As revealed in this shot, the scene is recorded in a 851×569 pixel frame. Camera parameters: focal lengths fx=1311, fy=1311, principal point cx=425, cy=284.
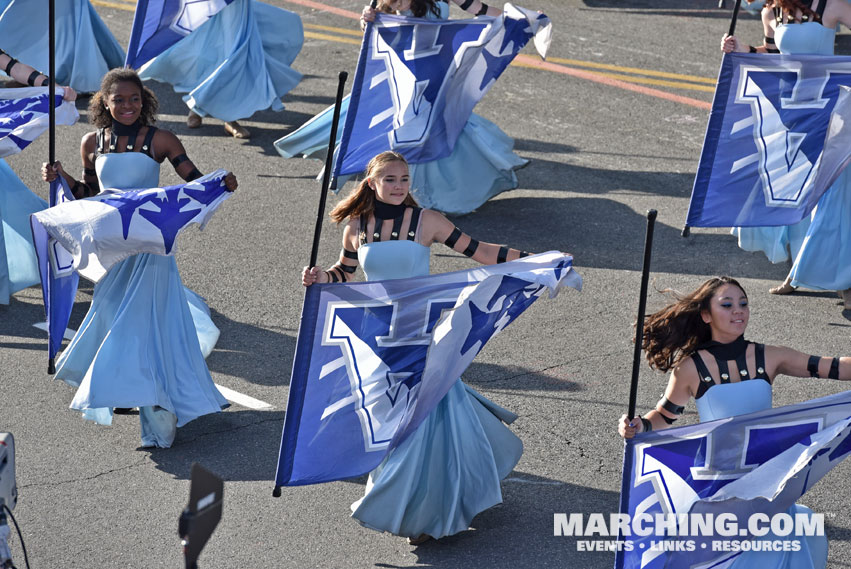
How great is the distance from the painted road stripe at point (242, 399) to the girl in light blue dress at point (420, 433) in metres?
1.48

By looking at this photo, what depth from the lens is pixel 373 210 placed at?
6734 mm

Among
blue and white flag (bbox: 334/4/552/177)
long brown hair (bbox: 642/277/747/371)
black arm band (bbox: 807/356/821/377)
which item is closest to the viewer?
black arm band (bbox: 807/356/821/377)

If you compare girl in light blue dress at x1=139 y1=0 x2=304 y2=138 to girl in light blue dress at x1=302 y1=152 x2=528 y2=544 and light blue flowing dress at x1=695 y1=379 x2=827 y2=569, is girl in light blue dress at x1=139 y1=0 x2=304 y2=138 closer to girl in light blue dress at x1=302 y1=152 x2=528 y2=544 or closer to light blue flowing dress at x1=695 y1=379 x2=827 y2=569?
girl in light blue dress at x1=302 y1=152 x2=528 y2=544

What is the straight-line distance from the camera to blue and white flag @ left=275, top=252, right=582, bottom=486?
20.7 feet

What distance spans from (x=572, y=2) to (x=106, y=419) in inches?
408

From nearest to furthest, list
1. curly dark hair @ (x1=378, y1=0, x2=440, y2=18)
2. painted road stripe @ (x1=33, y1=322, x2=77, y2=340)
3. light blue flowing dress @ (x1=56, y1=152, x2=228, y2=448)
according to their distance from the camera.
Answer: light blue flowing dress @ (x1=56, y1=152, x2=228, y2=448) < painted road stripe @ (x1=33, y1=322, x2=77, y2=340) < curly dark hair @ (x1=378, y1=0, x2=440, y2=18)

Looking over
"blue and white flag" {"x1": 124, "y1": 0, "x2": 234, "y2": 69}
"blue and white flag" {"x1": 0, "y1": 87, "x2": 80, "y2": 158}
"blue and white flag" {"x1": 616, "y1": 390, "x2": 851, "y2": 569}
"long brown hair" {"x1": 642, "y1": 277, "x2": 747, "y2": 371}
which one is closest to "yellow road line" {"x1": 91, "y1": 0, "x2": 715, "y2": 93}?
"blue and white flag" {"x1": 124, "y1": 0, "x2": 234, "y2": 69}

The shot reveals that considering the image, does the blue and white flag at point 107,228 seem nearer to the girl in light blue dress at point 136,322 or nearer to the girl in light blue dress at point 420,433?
the girl in light blue dress at point 136,322

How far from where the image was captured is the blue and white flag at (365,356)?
6312mm

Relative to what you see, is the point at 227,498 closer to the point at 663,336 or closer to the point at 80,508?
the point at 80,508

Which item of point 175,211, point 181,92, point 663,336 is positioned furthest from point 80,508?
point 181,92

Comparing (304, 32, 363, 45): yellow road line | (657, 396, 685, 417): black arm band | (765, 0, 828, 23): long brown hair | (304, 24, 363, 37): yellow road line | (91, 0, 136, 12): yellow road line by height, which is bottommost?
(91, 0, 136, 12): yellow road line

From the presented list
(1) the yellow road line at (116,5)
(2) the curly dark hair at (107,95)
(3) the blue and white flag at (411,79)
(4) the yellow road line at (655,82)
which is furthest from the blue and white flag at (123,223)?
(1) the yellow road line at (116,5)

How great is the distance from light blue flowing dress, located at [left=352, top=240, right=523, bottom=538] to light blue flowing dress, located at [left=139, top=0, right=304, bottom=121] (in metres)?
5.79
